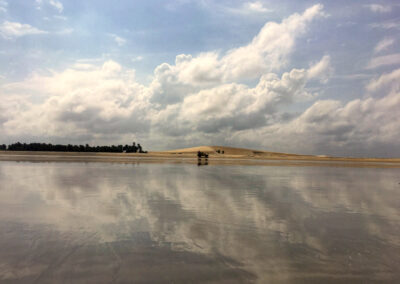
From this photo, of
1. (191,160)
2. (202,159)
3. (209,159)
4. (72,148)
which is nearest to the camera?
(191,160)

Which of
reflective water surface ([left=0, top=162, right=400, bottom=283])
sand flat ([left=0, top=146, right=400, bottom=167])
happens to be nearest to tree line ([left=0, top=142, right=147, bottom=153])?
sand flat ([left=0, top=146, right=400, bottom=167])

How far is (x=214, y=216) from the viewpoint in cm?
1087

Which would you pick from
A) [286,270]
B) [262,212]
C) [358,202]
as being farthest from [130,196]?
[358,202]

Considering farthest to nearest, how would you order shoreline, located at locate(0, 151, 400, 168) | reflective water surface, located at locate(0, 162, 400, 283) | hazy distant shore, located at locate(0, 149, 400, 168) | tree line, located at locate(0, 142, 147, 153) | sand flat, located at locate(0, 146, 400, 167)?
tree line, located at locate(0, 142, 147, 153), sand flat, located at locate(0, 146, 400, 167), hazy distant shore, located at locate(0, 149, 400, 168), shoreline, located at locate(0, 151, 400, 168), reflective water surface, located at locate(0, 162, 400, 283)

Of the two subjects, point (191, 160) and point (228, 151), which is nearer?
point (191, 160)

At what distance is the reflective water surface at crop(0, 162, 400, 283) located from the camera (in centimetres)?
585

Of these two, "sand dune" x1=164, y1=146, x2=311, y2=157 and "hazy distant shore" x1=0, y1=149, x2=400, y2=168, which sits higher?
"sand dune" x1=164, y1=146, x2=311, y2=157

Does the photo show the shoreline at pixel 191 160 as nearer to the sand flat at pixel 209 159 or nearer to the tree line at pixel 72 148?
the sand flat at pixel 209 159

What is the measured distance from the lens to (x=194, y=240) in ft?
26.1

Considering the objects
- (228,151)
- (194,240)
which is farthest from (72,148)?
(194,240)

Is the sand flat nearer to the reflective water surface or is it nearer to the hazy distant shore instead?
the hazy distant shore

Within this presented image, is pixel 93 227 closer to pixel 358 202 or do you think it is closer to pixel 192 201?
pixel 192 201

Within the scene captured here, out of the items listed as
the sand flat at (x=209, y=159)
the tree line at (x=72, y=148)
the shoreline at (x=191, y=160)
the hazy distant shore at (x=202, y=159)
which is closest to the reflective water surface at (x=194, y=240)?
the shoreline at (x=191, y=160)

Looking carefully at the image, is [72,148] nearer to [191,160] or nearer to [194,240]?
[191,160]
